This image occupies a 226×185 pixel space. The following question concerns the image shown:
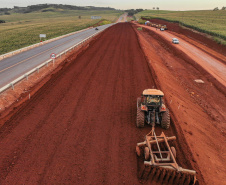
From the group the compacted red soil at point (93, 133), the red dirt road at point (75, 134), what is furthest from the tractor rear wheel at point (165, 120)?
the red dirt road at point (75, 134)

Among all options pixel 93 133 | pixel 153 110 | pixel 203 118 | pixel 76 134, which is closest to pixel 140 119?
pixel 153 110

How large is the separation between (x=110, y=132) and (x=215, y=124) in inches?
351

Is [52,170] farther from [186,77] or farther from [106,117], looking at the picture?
[186,77]

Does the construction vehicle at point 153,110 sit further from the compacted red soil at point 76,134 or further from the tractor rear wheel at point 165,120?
the compacted red soil at point 76,134

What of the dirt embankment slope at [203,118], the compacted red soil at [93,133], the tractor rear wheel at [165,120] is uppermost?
the tractor rear wheel at [165,120]

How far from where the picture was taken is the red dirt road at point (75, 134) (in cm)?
777

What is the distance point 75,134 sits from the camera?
33.2 ft

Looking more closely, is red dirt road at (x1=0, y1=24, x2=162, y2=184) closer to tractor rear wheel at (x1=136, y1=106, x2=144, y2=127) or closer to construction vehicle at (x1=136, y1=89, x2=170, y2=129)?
tractor rear wheel at (x1=136, y1=106, x2=144, y2=127)

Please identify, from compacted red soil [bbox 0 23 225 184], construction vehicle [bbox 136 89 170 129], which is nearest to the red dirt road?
compacted red soil [bbox 0 23 225 184]

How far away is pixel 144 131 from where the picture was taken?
34.9 ft

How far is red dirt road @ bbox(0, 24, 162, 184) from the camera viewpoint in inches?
306

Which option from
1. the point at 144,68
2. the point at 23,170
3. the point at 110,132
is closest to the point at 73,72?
the point at 144,68

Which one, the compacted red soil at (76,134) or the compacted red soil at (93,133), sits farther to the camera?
the compacted red soil at (93,133)

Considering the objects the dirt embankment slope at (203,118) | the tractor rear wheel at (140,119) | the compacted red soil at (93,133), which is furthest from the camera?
the tractor rear wheel at (140,119)
